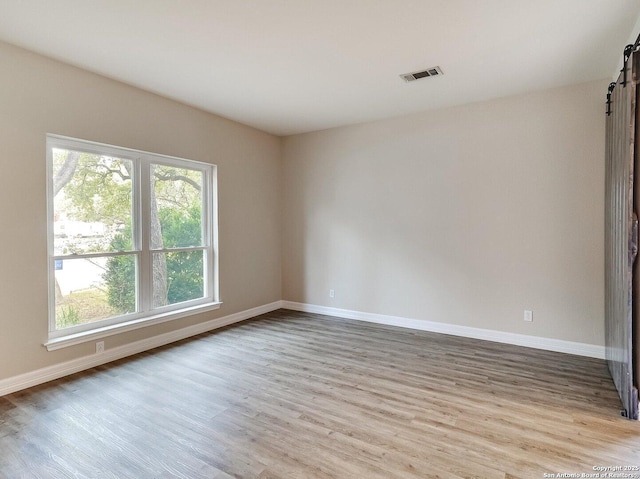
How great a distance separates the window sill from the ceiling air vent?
3.58 m

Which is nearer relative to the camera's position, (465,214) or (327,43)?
(327,43)

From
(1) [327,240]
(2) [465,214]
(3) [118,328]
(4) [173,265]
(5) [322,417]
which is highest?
(2) [465,214]

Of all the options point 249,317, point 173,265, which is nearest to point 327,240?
point 249,317

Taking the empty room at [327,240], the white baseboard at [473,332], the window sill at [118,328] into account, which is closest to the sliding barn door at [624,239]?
the empty room at [327,240]

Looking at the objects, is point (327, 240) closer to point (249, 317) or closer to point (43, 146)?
point (249, 317)

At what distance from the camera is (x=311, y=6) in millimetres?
2264

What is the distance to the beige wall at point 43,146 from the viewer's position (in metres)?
2.76

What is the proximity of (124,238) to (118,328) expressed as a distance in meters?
0.95

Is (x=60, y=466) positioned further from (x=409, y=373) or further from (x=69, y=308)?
(x=409, y=373)

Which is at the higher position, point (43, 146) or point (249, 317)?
point (43, 146)

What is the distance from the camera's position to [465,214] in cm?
414

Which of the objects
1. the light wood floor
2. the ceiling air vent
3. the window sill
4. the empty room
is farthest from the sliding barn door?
the window sill

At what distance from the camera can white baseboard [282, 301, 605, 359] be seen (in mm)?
3523

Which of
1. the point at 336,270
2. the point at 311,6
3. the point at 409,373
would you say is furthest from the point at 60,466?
the point at 336,270
